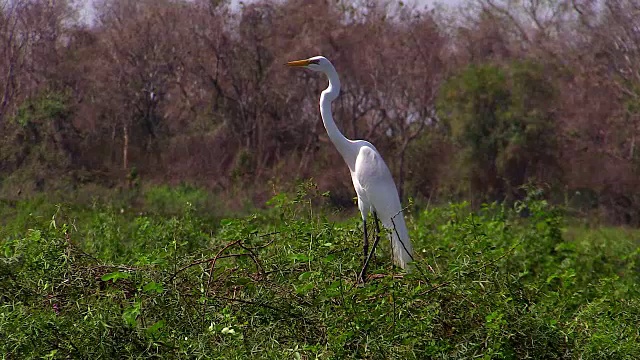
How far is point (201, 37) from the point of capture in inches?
707

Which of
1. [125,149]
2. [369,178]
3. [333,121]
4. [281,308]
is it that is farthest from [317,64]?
[125,149]

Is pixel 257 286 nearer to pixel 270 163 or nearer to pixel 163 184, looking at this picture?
pixel 163 184

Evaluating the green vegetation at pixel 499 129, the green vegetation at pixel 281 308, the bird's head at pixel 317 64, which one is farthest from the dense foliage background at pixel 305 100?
the green vegetation at pixel 281 308

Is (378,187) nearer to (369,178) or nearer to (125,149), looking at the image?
(369,178)

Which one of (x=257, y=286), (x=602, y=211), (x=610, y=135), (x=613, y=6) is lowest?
(x=602, y=211)

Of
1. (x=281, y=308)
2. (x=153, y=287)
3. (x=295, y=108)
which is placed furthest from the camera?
(x=295, y=108)

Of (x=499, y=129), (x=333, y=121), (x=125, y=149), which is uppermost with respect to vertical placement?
(x=333, y=121)

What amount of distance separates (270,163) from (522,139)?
16.0 feet

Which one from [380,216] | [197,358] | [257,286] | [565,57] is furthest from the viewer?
[565,57]

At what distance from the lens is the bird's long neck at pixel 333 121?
5.39 m

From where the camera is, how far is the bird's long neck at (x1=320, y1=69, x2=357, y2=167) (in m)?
5.39

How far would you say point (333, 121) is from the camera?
17.6ft

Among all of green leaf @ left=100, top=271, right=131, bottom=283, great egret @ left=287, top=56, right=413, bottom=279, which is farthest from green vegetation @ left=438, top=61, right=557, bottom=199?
green leaf @ left=100, top=271, right=131, bottom=283

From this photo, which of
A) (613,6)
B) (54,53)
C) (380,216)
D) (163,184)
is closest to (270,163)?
(163,184)
